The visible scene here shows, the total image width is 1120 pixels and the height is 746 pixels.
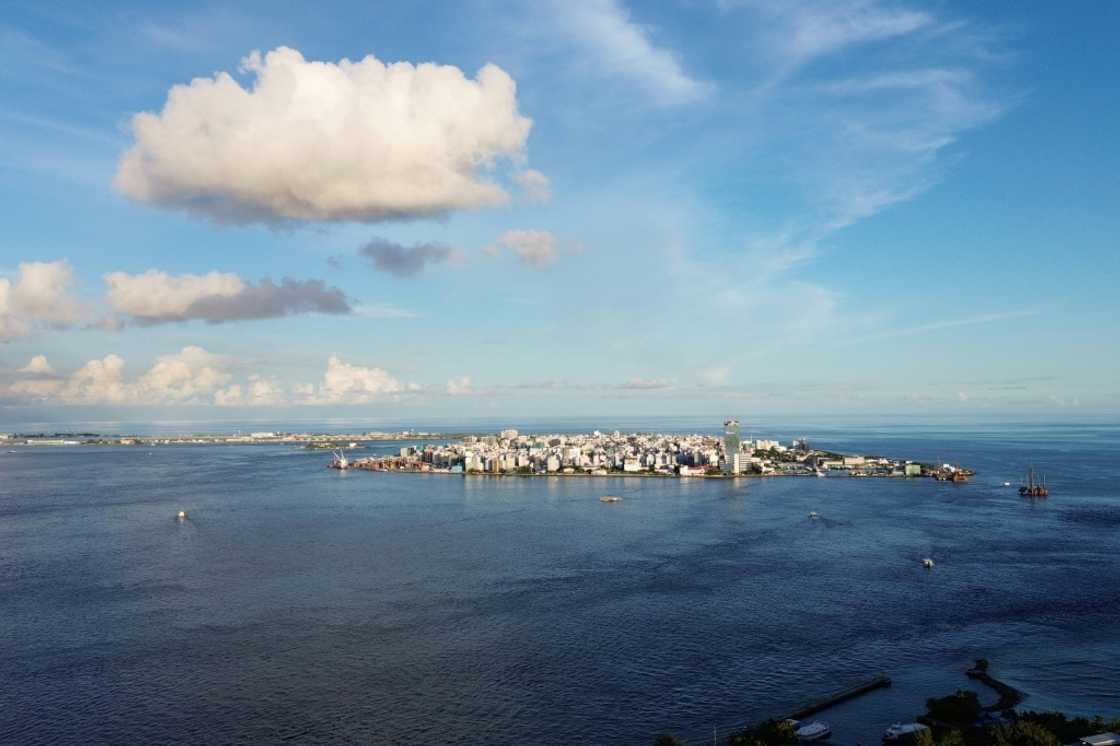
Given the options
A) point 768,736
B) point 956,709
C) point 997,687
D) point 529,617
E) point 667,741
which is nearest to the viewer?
point 667,741

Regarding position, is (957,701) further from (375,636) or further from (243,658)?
(243,658)

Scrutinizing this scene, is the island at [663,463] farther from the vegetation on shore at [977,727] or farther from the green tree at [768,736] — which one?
the green tree at [768,736]

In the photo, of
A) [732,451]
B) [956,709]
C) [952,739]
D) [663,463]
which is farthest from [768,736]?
[663,463]

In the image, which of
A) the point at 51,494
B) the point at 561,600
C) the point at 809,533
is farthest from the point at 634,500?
the point at 51,494

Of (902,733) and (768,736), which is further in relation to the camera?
(902,733)

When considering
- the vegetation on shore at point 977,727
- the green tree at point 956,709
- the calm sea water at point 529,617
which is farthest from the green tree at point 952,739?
the calm sea water at point 529,617

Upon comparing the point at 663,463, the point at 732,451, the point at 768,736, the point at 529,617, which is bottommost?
the point at 529,617

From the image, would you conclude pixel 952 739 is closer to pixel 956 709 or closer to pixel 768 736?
pixel 956 709
